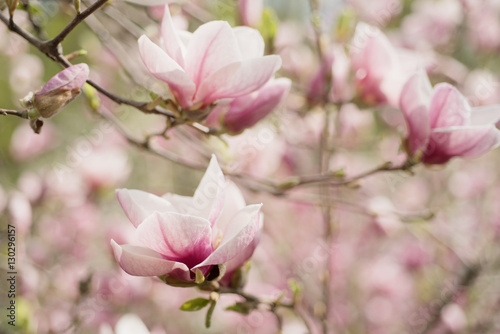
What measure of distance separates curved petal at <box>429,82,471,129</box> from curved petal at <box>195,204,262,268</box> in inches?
15.4

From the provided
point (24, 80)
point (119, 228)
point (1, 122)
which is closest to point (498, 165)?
point (119, 228)

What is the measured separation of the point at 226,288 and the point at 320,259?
1114 mm

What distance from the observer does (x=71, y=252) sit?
186 centimetres

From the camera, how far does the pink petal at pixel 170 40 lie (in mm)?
691

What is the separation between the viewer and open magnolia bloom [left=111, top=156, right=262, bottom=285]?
606 mm

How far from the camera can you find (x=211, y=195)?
0.65 metres

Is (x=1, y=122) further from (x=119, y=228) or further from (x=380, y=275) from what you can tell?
(x=380, y=275)

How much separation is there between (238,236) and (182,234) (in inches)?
2.8

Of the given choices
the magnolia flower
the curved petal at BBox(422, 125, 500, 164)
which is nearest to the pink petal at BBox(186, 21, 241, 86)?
the magnolia flower

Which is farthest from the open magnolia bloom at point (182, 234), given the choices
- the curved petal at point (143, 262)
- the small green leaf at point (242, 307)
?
the small green leaf at point (242, 307)

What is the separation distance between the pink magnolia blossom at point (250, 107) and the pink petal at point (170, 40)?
11cm

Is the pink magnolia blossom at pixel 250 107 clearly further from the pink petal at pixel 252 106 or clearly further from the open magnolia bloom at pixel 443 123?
the open magnolia bloom at pixel 443 123

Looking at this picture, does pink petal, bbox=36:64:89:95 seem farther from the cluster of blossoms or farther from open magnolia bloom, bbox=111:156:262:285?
open magnolia bloom, bbox=111:156:262:285

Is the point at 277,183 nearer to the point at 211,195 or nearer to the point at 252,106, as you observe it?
the point at 252,106
